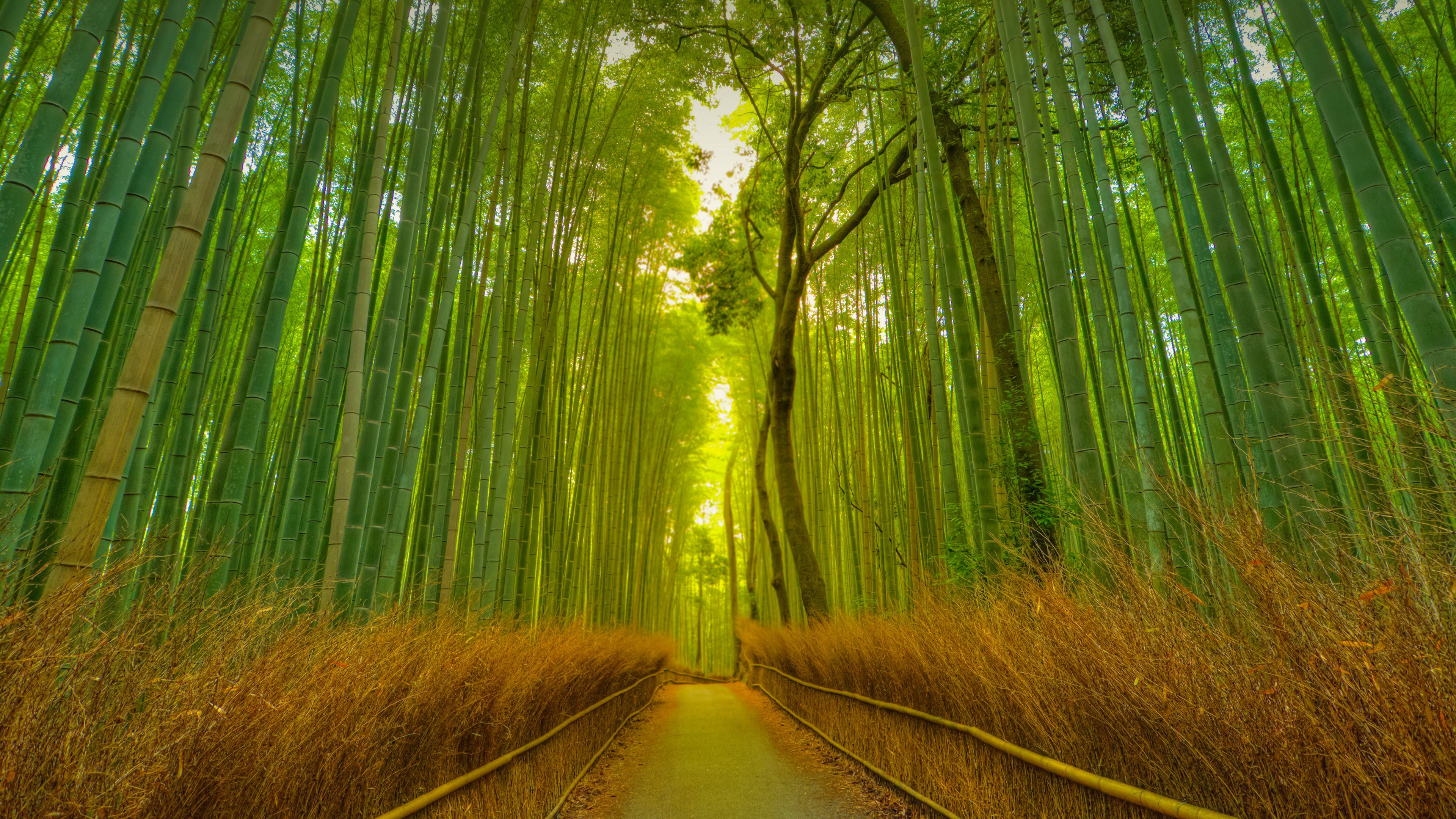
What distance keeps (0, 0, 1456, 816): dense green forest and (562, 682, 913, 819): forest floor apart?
0.95m

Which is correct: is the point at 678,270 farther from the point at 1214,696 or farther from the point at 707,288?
the point at 1214,696

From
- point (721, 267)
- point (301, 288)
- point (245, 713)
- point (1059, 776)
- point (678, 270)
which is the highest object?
point (678, 270)

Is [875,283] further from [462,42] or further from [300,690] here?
[300,690]

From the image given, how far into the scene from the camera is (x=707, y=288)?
634 cm

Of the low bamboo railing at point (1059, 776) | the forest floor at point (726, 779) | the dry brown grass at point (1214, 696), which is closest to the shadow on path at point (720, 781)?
the forest floor at point (726, 779)

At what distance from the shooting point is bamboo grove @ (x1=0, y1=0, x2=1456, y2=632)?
142 cm

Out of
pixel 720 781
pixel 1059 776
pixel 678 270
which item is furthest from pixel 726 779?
pixel 678 270

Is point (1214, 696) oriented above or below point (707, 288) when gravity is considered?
below

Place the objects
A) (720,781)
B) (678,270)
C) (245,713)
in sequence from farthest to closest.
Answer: (678,270), (720,781), (245,713)

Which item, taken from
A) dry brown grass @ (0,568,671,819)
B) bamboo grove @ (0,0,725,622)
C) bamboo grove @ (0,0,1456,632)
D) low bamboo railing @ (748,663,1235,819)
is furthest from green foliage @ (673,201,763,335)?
dry brown grass @ (0,568,671,819)

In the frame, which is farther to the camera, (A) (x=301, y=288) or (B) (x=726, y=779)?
(A) (x=301, y=288)

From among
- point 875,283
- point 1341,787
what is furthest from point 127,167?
point 875,283

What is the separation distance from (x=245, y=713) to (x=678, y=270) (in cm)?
599

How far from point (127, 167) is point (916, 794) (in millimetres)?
2897
